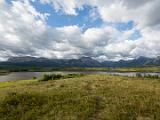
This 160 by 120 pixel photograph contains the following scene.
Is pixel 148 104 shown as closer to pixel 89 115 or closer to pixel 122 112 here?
pixel 122 112

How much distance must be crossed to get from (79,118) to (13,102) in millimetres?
7484

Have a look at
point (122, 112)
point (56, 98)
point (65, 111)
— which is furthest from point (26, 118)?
point (122, 112)

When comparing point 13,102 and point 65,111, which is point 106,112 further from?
point 13,102

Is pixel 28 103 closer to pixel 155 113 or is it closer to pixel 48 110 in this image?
pixel 48 110

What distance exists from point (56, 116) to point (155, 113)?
767 centimetres

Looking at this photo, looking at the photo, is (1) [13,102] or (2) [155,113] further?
(1) [13,102]

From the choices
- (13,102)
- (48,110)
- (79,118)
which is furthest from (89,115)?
(13,102)

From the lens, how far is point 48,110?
15.5 metres

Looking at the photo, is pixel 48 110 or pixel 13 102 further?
pixel 13 102

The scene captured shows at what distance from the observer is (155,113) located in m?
14.2

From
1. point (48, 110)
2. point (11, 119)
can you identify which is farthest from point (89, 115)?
point (11, 119)

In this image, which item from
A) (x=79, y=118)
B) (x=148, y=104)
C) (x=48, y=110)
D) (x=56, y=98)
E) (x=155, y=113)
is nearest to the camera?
(x=79, y=118)

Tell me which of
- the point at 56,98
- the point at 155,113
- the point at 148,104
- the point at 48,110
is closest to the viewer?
the point at 155,113

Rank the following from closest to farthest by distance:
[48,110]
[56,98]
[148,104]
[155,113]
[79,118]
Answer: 1. [79,118]
2. [155,113]
3. [48,110]
4. [148,104]
5. [56,98]
